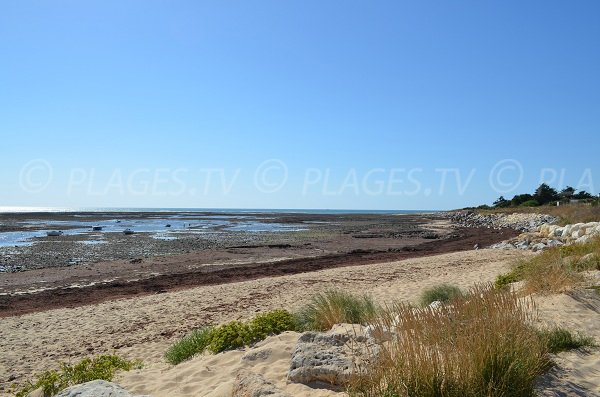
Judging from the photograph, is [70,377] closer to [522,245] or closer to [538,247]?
[538,247]

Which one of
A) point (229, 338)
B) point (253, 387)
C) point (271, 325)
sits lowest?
point (229, 338)

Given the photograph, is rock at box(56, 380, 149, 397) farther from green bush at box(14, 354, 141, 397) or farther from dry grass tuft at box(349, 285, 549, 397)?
dry grass tuft at box(349, 285, 549, 397)

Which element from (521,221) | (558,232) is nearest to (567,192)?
(521,221)

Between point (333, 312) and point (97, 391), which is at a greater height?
point (333, 312)

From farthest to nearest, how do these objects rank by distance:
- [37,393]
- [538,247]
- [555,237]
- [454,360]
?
[555,237], [538,247], [37,393], [454,360]

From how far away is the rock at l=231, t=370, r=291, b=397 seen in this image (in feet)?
13.8

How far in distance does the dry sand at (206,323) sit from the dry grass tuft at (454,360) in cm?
75

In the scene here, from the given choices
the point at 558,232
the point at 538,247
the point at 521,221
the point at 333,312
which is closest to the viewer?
the point at 333,312

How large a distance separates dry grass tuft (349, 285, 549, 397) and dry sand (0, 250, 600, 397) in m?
0.75

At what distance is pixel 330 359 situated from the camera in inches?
199

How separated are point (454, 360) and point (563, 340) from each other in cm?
276

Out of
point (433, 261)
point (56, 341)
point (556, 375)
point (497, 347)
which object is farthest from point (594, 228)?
point (56, 341)

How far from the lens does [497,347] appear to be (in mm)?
3922

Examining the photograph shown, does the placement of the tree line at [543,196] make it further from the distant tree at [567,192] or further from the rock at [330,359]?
the rock at [330,359]
